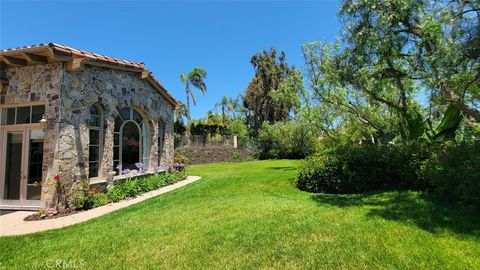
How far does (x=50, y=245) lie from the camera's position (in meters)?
5.77

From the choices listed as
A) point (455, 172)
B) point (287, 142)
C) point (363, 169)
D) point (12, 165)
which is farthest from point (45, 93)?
point (287, 142)

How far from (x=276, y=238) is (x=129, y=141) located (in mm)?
8360

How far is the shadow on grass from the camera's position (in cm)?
552

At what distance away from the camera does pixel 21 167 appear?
29.9 ft

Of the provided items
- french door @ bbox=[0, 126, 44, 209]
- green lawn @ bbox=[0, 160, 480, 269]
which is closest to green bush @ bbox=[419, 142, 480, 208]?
green lawn @ bbox=[0, 160, 480, 269]

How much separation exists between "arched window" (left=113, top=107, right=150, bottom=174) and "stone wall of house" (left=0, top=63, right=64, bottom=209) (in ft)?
8.43

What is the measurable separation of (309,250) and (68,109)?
7.58m

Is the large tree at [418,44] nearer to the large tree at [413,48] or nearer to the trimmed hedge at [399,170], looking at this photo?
the large tree at [413,48]

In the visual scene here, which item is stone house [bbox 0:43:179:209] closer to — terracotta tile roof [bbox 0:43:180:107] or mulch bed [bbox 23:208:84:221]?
terracotta tile roof [bbox 0:43:180:107]

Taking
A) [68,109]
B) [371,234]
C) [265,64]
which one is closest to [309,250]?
[371,234]

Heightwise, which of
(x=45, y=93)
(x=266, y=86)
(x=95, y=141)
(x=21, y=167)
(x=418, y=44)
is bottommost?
(x=21, y=167)

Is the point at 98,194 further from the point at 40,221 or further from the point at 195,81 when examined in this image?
the point at 195,81

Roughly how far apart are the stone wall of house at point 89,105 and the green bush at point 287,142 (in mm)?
17677

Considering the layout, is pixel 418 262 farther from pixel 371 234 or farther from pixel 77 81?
pixel 77 81
